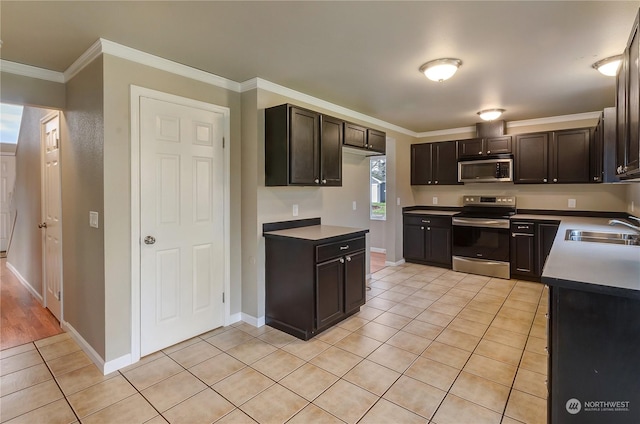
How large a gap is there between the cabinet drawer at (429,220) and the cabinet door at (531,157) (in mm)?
1216

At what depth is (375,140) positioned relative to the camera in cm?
426

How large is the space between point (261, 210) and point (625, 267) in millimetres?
2695

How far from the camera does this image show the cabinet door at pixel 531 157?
4855 mm

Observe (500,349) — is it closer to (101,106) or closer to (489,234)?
(489,234)

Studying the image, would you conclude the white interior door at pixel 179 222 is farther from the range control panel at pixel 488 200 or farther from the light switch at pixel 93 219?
the range control panel at pixel 488 200

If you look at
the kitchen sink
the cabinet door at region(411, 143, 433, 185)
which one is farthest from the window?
the kitchen sink

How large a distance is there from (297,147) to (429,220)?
334cm

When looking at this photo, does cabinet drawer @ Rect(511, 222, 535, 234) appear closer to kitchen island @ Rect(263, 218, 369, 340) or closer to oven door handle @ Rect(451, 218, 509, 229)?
oven door handle @ Rect(451, 218, 509, 229)

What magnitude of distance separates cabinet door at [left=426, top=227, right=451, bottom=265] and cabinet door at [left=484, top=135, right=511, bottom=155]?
1.43 metres

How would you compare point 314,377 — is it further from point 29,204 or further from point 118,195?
point 29,204

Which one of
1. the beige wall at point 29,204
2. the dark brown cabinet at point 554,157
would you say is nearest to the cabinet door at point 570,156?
the dark brown cabinet at point 554,157

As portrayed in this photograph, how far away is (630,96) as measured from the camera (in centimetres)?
182

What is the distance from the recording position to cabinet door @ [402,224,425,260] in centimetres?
573

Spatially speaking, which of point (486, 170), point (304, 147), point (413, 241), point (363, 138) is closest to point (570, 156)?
point (486, 170)
